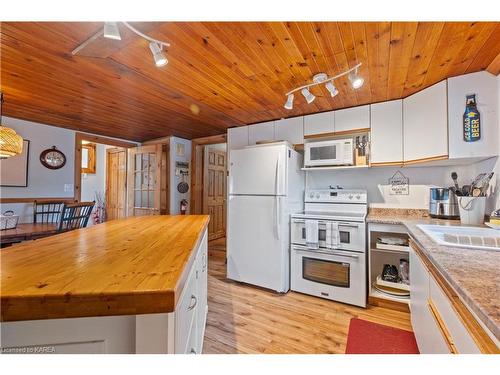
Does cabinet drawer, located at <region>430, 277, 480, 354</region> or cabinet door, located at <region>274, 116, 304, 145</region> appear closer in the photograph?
cabinet drawer, located at <region>430, 277, 480, 354</region>

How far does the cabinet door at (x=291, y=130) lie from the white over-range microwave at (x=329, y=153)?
0.56ft

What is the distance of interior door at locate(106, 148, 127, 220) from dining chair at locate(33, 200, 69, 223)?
60.2 inches

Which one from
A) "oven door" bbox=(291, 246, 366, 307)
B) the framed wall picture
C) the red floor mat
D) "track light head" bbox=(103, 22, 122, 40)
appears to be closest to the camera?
"track light head" bbox=(103, 22, 122, 40)

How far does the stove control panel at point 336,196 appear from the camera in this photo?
2762mm

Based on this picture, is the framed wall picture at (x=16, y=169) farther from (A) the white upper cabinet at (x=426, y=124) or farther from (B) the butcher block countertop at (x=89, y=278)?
(A) the white upper cabinet at (x=426, y=124)

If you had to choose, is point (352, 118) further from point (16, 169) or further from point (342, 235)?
point (16, 169)

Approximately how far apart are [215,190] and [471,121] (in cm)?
412

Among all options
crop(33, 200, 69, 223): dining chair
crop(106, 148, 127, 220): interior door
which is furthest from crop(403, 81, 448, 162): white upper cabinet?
crop(106, 148, 127, 220): interior door

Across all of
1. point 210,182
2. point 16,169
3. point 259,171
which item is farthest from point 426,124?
point 16,169

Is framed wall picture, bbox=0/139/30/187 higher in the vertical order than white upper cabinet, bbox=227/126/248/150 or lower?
lower

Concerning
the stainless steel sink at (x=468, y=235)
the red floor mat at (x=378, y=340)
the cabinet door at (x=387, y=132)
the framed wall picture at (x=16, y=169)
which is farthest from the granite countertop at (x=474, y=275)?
the framed wall picture at (x=16, y=169)

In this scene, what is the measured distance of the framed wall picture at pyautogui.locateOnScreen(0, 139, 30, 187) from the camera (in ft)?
10.1

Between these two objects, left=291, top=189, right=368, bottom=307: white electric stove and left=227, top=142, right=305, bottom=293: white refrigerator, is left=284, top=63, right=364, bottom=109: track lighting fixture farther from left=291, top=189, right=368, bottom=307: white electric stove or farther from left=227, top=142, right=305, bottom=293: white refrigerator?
left=291, top=189, right=368, bottom=307: white electric stove

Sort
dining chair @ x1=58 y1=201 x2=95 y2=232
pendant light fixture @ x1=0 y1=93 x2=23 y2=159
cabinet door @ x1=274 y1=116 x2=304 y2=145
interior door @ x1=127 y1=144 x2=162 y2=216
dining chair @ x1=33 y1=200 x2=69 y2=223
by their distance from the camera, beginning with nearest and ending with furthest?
pendant light fixture @ x1=0 y1=93 x2=23 y2=159 → dining chair @ x1=58 y1=201 x2=95 y2=232 → cabinet door @ x1=274 y1=116 x2=304 y2=145 → dining chair @ x1=33 y1=200 x2=69 y2=223 → interior door @ x1=127 y1=144 x2=162 y2=216
